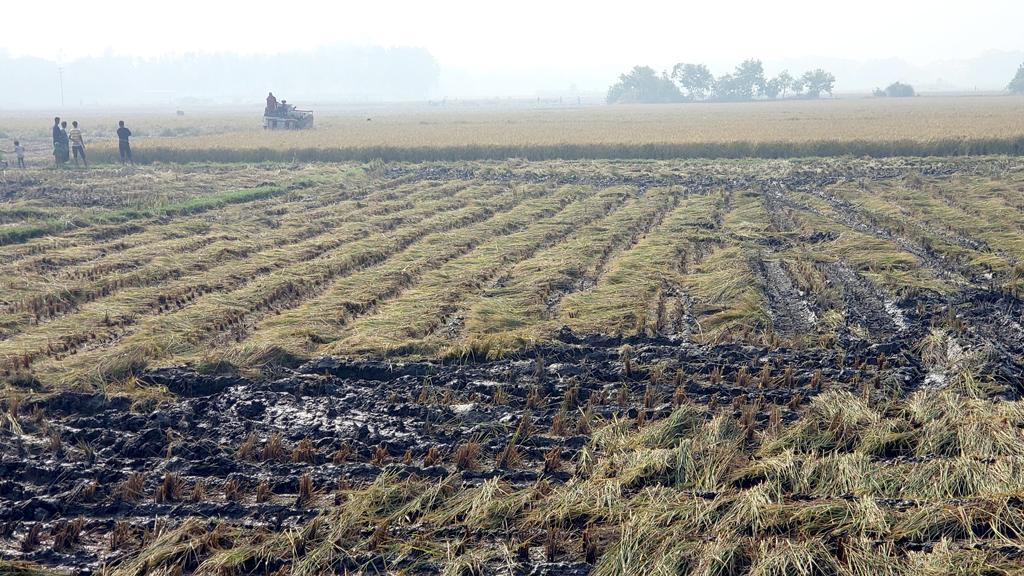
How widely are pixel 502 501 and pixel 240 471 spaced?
A: 183cm

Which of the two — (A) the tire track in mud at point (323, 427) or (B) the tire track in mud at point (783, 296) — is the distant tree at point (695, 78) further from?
(A) the tire track in mud at point (323, 427)

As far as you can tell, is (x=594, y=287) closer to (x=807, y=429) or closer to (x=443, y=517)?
(x=807, y=429)

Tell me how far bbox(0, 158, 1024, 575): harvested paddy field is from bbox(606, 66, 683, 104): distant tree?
296 ft

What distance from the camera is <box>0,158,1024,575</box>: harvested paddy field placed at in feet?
14.1

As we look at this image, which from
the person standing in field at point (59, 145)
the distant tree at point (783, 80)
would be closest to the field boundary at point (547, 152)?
the person standing in field at point (59, 145)

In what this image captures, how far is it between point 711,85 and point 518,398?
10233 cm

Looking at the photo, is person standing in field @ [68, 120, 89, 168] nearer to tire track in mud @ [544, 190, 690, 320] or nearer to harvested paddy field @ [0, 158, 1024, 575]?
harvested paddy field @ [0, 158, 1024, 575]

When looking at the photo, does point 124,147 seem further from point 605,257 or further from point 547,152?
point 605,257

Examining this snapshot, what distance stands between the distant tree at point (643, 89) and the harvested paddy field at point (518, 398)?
90.1m

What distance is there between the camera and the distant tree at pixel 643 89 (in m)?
99.6

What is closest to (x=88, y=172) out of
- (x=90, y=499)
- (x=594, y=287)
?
(x=594, y=287)

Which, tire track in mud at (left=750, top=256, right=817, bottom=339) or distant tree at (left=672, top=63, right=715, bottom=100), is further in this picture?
distant tree at (left=672, top=63, right=715, bottom=100)

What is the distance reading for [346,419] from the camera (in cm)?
605

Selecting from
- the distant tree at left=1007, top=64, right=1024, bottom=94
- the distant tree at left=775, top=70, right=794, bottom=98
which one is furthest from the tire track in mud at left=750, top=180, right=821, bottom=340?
the distant tree at left=1007, top=64, right=1024, bottom=94
